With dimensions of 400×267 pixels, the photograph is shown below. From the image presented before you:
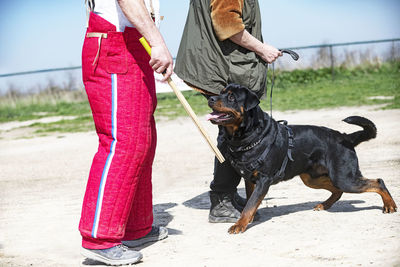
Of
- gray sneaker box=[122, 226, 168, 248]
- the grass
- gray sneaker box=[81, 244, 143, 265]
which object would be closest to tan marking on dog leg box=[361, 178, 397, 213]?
gray sneaker box=[122, 226, 168, 248]

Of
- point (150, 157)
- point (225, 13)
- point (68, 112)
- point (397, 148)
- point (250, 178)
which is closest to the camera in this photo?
point (150, 157)

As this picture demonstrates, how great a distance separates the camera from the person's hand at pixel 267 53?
15.6 feet

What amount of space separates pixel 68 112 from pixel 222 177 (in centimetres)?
1408

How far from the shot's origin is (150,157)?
4.27 m

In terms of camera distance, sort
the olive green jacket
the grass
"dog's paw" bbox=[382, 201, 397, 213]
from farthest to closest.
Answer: the grass → "dog's paw" bbox=[382, 201, 397, 213] → the olive green jacket

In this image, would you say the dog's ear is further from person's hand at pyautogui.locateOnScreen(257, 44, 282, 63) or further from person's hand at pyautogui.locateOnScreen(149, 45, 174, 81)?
person's hand at pyautogui.locateOnScreen(149, 45, 174, 81)

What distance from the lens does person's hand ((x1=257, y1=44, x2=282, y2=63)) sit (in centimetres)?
475

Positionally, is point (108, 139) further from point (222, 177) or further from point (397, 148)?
point (397, 148)

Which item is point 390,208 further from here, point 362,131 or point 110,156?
point 110,156

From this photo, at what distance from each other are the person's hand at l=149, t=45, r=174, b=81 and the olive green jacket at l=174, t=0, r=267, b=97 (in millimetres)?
804

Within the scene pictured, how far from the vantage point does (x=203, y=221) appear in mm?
5289

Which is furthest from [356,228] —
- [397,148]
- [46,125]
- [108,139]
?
[46,125]

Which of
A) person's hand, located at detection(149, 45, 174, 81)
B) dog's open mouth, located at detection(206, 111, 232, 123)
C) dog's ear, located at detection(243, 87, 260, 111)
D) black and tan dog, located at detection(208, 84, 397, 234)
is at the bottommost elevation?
black and tan dog, located at detection(208, 84, 397, 234)

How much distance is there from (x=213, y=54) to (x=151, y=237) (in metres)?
1.54
